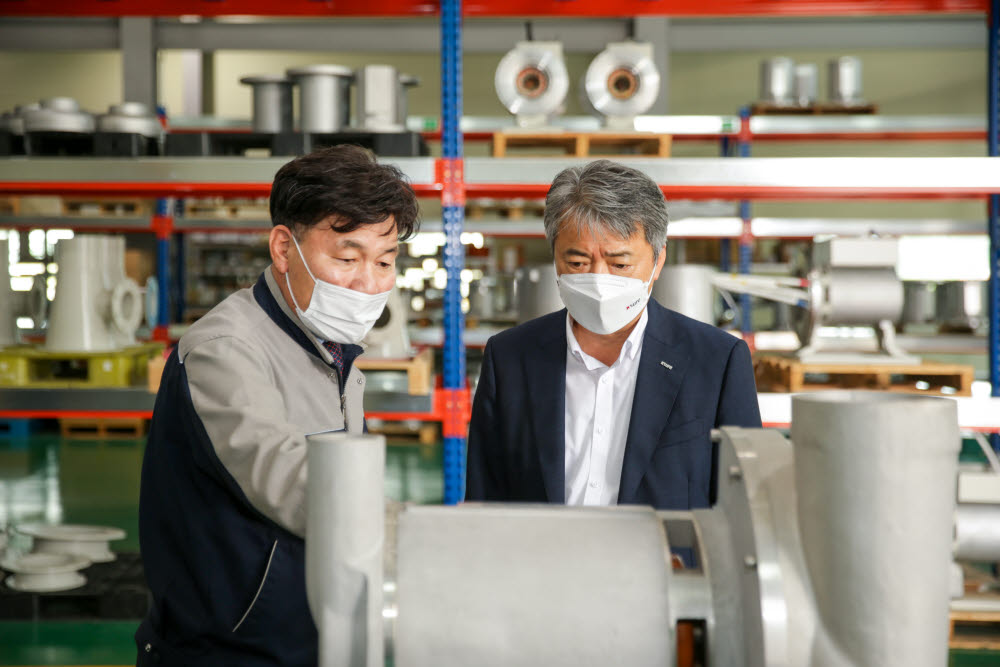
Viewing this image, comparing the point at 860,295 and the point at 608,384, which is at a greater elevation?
the point at 860,295

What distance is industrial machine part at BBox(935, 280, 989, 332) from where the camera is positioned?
736 cm

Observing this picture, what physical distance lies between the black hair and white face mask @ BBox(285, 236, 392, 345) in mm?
67

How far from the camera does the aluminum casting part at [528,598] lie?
72cm

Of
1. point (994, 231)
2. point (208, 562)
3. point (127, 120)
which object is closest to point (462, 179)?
point (127, 120)

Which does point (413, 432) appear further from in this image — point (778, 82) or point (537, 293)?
point (537, 293)

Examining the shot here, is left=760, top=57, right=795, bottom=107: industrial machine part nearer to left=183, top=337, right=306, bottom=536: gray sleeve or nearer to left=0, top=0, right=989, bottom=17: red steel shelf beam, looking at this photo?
left=0, top=0, right=989, bottom=17: red steel shelf beam

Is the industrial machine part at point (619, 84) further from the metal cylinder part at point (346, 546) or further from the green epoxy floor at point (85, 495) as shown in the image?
the metal cylinder part at point (346, 546)

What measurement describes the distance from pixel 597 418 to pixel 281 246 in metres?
0.70

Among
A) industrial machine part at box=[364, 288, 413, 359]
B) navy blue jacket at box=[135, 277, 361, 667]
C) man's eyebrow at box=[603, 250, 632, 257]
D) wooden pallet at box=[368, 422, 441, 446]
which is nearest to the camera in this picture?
navy blue jacket at box=[135, 277, 361, 667]

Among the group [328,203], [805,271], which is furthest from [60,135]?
[805,271]

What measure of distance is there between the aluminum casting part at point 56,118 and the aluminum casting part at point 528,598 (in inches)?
123

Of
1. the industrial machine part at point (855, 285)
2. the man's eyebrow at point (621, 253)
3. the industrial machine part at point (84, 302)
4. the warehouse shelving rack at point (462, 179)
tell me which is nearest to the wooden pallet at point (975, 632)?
the industrial machine part at point (855, 285)

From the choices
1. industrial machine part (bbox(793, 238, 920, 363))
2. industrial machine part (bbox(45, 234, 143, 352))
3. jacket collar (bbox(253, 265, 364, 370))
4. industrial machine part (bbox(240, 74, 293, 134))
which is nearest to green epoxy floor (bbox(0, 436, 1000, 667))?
industrial machine part (bbox(45, 234, 143, 352))

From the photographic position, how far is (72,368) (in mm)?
3721
